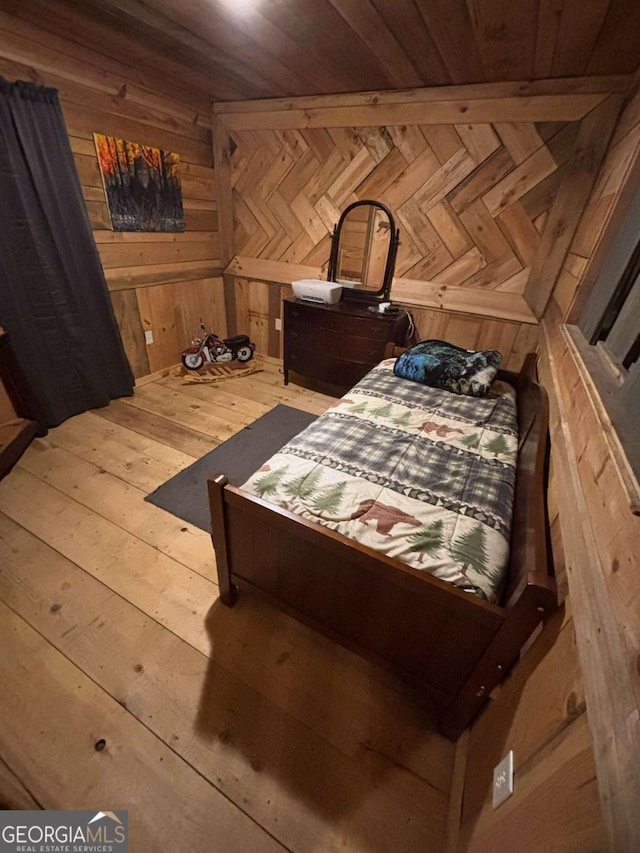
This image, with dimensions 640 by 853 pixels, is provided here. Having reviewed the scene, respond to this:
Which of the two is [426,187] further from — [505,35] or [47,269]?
[47,269]

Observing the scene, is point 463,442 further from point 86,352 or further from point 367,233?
point 86,352

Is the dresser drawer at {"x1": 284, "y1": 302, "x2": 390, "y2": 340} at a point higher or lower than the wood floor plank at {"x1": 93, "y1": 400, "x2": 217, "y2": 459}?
higher

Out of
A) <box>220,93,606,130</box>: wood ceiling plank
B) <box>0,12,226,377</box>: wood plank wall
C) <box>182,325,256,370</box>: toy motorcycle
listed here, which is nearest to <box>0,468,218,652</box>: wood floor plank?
<box>0,12,226,377</box>: wood plank wall

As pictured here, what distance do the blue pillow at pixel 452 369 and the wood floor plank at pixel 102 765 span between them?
6.28ft

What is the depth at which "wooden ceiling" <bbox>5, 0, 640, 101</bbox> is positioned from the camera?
143 cm

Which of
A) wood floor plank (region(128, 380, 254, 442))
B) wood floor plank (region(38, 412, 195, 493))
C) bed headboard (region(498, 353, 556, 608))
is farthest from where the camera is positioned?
wood floor plank (region(128, 380, 254, 442))

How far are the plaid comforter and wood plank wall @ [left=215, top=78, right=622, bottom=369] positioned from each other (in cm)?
127

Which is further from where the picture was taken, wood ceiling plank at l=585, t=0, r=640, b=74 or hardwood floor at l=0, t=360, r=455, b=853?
wood ceiling plank at l=585, t=0, r=640, b=74

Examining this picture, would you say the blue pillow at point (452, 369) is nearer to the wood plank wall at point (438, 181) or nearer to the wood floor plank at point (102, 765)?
the wood plank wall at point (438, 181)

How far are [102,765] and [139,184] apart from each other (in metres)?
3.23

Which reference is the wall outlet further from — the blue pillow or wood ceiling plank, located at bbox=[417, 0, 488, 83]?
wood ceiling plank, located at bbox=[417, 0, 488, 83]

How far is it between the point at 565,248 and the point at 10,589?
3.51 meters

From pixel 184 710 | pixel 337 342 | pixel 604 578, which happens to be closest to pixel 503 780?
pixel 604 578

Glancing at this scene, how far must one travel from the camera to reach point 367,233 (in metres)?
2.80
